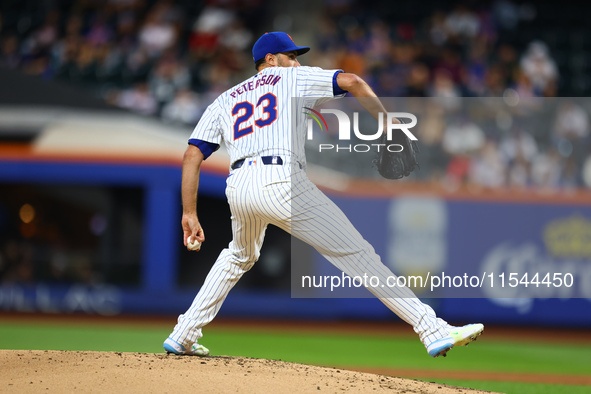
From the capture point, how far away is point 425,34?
1248 cm

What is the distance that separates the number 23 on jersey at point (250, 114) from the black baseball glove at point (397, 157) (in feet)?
2.00

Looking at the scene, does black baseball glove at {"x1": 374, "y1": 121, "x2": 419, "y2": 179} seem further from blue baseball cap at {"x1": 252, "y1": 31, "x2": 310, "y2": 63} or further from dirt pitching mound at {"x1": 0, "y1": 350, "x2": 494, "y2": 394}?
dirt pitching mound at {"x1": 0, "y1": 350, "x2": 494, "y2": 394}

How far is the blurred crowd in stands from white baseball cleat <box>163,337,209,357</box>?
19.0 ft

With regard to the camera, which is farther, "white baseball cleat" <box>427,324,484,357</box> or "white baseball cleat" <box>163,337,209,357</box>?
"white baseball cleat" <box>163,337,209,357</box>

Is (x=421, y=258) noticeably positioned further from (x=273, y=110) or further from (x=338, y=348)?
(x=273, y=110)

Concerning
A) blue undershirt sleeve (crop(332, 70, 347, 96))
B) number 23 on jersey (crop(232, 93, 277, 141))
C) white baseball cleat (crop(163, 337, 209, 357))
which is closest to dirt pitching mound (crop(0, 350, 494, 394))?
white baseball cleat (crop(163, 337, 209, 357))

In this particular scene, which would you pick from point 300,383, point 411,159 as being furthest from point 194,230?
point 411,159

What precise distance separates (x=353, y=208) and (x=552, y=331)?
9.83ft

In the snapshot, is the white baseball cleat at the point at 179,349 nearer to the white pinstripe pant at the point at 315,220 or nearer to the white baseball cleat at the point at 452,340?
the white pinstripe pant at the point at 315,220

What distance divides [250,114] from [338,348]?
420 centimetres

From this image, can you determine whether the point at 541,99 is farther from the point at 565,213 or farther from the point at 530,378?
the point at 530,378

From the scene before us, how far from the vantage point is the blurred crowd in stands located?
419 inches

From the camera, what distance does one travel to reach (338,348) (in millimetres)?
7555

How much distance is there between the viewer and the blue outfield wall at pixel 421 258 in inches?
376
